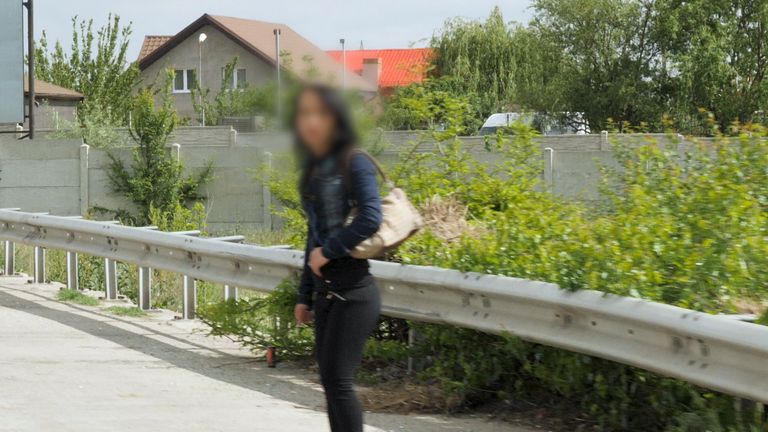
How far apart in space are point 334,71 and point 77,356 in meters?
4.39

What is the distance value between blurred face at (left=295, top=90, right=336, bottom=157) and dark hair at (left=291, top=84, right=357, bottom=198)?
2cm

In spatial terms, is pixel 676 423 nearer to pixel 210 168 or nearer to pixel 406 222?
pixel 406 222

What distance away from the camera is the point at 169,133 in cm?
3000

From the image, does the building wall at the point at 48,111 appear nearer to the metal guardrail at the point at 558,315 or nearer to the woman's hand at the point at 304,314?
the metal guardrail at the point at 558,315

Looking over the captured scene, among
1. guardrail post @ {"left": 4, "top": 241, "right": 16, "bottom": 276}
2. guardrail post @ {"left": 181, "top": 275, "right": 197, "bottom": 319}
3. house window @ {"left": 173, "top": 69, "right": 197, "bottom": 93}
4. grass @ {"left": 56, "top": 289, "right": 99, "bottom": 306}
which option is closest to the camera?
guardrail post @ {"left": 181, "top": 275, "right": 197, "bottom": 319}

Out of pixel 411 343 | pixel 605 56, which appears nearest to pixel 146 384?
pixel 411 343

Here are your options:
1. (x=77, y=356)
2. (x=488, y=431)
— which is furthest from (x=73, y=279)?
(x=488, y=431)

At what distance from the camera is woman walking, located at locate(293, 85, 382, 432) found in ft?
18.1

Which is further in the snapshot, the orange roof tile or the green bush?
the orange roof tile

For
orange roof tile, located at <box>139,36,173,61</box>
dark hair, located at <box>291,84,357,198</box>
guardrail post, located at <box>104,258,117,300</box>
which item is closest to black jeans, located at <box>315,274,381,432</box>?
dark hair, located at <box>291,84,357,198</box>

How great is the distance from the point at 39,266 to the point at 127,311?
3.08 meters

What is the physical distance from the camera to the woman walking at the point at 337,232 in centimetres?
550

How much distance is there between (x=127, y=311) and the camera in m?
12.1

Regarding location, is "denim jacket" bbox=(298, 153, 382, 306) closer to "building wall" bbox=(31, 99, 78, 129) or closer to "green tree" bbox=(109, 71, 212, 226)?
"green tree" bbox=(109, 71, 212, 226)
